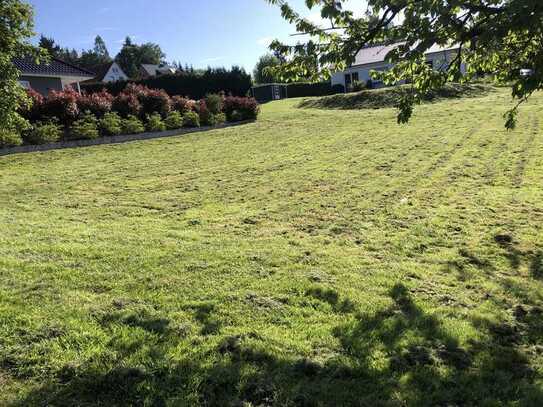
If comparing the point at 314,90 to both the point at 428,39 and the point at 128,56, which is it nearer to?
the point at 428,39

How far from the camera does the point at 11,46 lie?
508 centimetres

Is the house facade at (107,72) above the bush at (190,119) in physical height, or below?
above

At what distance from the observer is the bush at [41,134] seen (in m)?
12.7

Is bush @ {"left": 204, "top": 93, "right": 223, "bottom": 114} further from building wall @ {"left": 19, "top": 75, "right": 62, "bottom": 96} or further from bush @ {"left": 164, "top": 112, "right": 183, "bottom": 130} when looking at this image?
building wall @ {"left": 19, "top": 75, "right": 62, "bottom": 96}

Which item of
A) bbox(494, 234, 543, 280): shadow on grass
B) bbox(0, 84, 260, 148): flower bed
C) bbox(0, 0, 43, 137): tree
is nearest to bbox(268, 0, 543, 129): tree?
bbox(494, 234, 543, 280): shadow on grass

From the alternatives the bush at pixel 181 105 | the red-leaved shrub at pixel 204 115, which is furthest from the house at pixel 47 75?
the red-leaved shrub at pixel 204 115

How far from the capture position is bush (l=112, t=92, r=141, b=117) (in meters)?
16.0

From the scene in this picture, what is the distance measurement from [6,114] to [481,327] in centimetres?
536

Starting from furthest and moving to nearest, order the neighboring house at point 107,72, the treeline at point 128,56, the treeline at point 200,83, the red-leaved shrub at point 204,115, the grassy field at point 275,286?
the treeline at point 128,56
the neighboring house at point 107,72
the treeline at point 200,83
the red-leaved shrub at point 204,115
the grassy field at point 275,286

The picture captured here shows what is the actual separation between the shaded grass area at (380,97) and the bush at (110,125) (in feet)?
45.7

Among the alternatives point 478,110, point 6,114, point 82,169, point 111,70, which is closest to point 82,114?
point 82,169

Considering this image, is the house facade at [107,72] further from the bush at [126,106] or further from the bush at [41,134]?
the bush at [41,134]

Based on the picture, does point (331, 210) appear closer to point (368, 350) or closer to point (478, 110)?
point (368, 350)

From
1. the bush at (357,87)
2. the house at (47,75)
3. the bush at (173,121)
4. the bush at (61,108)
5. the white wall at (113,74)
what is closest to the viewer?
the bush at (61,108)
